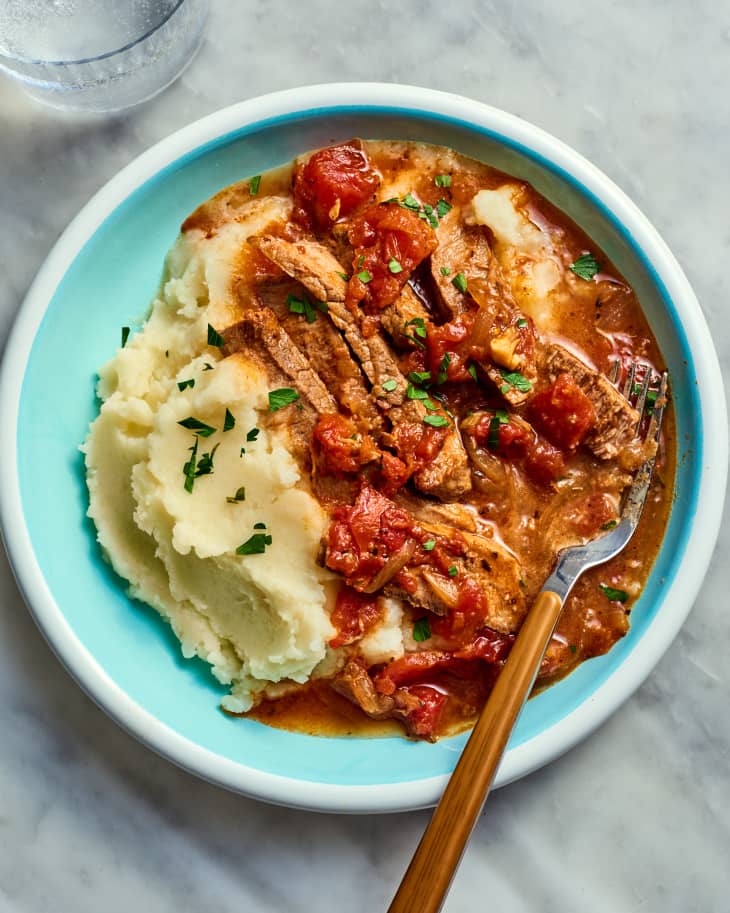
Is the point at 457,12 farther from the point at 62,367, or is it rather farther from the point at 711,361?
the point at 62,367

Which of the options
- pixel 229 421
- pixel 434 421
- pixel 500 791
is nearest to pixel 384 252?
pixel 434 421

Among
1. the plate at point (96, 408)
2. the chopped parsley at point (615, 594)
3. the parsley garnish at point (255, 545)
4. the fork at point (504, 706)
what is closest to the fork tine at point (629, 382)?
the fork at point (504, 706)

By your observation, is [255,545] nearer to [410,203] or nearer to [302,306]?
[302,306]

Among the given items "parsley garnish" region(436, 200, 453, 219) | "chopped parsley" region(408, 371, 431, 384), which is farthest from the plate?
"chopped parsley" region(408, 371, 431, 384)

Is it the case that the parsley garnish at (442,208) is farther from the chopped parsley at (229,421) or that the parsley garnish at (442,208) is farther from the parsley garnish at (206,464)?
the parsley garnish at (206,464)

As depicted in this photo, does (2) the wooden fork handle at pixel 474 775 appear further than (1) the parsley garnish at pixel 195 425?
No

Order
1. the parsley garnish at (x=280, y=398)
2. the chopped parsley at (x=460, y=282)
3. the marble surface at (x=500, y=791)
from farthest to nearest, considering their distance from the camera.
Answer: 1. the marble surface at (x=500, y=791)
2. the chopped parsley at (x=460, y=282)
3. the parsley garnish at (x=280, y=398)

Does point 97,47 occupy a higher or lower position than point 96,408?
higher

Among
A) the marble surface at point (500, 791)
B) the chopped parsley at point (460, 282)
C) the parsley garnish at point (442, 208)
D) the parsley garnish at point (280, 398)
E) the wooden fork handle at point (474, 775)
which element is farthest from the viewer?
the marble surface at point (500, 791)
